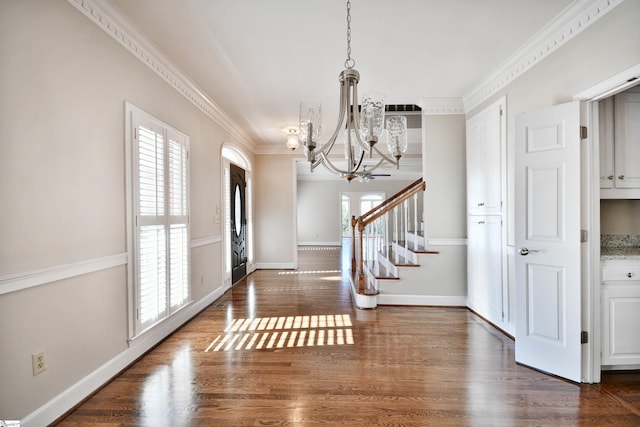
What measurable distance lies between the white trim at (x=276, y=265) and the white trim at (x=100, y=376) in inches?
119

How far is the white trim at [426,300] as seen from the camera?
376 centimetres

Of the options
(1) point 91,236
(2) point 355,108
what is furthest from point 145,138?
(2) point 355,108

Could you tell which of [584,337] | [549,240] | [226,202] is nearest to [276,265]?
[226,202]

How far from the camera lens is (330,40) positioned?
8.13ft

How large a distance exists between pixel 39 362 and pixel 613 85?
153 inches

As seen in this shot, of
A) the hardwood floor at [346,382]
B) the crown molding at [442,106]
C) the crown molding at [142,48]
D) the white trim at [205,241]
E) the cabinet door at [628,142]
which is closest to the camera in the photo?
the hardwood floor at [346,382]

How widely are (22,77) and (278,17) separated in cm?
164

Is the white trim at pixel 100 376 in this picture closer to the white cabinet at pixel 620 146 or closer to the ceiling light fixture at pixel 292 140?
the ceiling light fixture at pixel 292 140

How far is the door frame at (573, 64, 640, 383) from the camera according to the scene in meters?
2.02

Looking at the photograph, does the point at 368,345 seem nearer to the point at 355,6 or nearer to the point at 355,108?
the point at 355,108

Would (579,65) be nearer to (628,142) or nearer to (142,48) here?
(628,142)

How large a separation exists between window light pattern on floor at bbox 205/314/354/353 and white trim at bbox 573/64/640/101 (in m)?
2.73

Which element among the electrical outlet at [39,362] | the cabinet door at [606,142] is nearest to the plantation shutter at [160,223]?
the electrical outlet at [39,362]

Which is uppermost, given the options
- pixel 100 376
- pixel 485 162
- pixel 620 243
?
pixel 485 162
